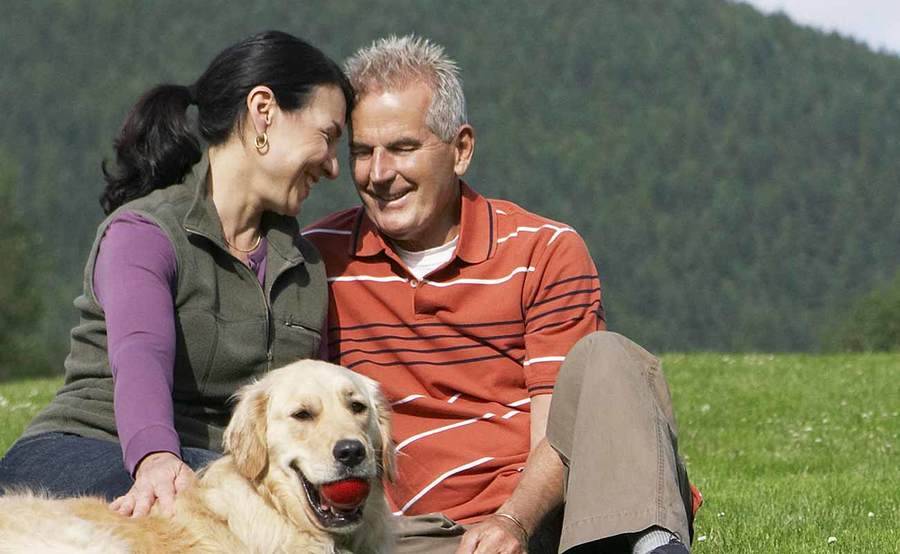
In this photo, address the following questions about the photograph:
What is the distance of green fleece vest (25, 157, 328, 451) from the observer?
4273 millimetres

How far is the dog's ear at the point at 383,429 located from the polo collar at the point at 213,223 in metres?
0.68

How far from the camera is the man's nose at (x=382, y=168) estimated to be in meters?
4.66

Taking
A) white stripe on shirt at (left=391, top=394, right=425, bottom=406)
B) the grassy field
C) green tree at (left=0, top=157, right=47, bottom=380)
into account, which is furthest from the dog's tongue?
green tree at (left=0, top=157, right=47, bottom=380)

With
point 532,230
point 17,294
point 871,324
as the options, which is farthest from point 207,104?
point 871,324

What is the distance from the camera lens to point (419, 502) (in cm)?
452

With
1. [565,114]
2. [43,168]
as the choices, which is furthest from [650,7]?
[43,168]

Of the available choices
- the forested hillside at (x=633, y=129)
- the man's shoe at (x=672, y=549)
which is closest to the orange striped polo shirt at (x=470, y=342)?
the man's shoe at (x=672, y=549)

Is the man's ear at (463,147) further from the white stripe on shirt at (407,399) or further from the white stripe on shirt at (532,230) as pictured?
the white stripe on shirt at (407,399)

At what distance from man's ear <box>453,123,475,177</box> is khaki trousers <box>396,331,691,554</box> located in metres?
1.00

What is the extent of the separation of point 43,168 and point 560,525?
7876 cm

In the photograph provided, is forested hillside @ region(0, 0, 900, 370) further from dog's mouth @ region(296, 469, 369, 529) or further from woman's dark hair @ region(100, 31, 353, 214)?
dog's mouth @ region(296, 469, 369, 529)

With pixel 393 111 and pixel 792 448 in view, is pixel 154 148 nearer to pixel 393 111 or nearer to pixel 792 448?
pixel 393 111

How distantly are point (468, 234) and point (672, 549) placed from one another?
4.77 feet

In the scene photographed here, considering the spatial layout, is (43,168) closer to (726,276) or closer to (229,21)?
(229,21)
